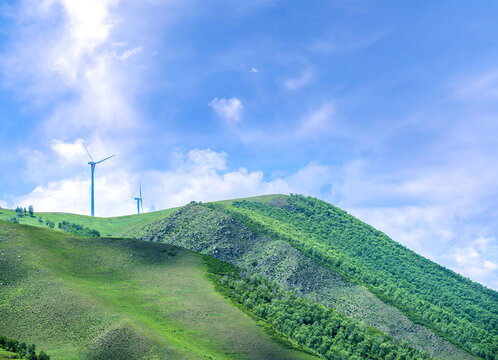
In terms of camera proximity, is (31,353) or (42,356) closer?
(42,356)

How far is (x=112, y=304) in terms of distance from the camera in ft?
443

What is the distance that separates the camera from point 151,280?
160m

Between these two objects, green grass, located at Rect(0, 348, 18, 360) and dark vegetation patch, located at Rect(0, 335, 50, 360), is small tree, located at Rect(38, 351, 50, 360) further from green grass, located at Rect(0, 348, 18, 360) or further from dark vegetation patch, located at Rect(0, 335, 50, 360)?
green grass, located at Rect(0, 348, 18, 360)

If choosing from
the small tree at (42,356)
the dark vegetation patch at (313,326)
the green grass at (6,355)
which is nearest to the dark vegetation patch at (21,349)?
the small tree at (42,356)

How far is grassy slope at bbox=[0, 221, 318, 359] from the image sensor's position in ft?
374

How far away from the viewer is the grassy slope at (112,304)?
114062 millimetres

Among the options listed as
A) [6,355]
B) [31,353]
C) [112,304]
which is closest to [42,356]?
Answer: [31,353]

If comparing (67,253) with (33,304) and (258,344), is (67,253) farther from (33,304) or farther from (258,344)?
(258,344)

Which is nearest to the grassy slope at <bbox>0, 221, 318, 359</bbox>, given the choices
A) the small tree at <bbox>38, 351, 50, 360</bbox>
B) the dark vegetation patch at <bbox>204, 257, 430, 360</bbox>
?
the small tree at <bbox>38, 351, 50, 360</bbox>

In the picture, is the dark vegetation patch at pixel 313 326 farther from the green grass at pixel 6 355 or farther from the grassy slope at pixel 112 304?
the green grass at pixel 6 355

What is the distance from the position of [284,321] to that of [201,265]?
44.5 m

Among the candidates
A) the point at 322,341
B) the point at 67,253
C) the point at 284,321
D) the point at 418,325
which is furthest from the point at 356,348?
the point at 67,253

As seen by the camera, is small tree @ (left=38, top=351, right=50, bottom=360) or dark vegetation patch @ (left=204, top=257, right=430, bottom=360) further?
dark vegetation patch @ (left=204, top=257, right=430, bottom=360)

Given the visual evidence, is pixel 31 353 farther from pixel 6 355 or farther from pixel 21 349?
pixel 6 355
